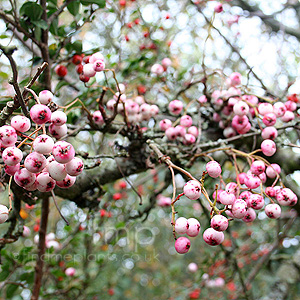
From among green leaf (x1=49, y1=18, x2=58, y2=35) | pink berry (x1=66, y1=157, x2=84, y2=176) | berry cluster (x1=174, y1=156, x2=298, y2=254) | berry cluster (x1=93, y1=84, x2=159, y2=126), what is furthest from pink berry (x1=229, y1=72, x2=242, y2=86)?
pink berry (x1=66, y1=157, x2=84, y2=176)

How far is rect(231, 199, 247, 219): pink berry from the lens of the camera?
0.70 meters

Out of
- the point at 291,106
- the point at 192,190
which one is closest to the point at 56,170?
the point at 192,190

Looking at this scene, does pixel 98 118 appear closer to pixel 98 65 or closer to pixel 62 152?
pixel 98 65

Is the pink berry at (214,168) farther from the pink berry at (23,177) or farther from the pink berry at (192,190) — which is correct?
the pink berry at (23,177)

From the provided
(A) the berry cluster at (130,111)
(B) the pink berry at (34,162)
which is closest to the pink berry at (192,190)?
(B) the pink berry at (34,162)

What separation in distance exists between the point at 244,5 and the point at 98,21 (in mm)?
1419

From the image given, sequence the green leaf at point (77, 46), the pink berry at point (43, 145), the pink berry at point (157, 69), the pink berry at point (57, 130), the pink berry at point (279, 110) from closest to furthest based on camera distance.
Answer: the pink berry at point (43, 145) → the pink berry at point (57, 130) → the pink berry at point (279, 110) → the green leaf at point (77, 46) → the pink berry at point (157, 69)

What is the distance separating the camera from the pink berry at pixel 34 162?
627 mm

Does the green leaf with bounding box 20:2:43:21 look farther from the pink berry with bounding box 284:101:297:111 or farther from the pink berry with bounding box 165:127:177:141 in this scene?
the pink berry with bounding box 284:101:297:111

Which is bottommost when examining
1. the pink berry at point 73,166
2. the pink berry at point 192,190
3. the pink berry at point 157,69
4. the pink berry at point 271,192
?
the pink berry at point 157,69

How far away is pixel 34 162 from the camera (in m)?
0.63

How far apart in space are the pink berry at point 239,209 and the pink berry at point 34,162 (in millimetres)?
461

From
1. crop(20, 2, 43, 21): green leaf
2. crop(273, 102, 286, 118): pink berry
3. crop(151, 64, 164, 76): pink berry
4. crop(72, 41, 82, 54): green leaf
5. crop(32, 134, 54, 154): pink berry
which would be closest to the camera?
crop(32, 134, 54, 154): pink berry

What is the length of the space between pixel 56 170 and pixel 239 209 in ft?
1.43
